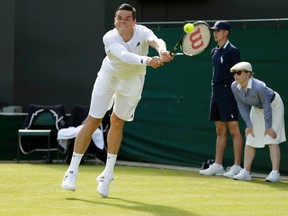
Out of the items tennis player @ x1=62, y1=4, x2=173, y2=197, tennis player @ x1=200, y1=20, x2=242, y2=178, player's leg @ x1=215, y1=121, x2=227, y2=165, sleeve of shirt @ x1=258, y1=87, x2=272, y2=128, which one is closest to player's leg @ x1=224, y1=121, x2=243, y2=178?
tennis player @ x1=200, y1=20, x2=242, y2=178

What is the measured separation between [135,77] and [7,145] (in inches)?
250

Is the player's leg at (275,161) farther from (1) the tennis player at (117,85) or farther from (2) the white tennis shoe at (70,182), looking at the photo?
(2) the white tennis shoe at (70,182)

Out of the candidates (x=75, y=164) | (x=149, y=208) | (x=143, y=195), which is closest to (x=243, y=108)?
(x=143, y=195)

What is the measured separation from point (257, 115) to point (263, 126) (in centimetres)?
17

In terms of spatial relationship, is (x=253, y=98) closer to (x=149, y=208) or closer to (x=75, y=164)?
(x=75, y=164)

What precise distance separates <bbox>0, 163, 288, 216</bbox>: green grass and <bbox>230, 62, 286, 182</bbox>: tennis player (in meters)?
0.30

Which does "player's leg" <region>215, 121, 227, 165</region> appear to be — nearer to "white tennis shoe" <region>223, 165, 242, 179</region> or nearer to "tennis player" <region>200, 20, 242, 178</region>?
"tennis player" <region>200, 20, 242, 178</region>

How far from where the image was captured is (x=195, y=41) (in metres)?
9.02

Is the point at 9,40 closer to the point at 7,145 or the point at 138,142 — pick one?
the point at 7,145

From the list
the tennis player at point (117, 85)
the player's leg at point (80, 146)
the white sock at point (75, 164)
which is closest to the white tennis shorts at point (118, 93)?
the tennis player at point (117, 85)

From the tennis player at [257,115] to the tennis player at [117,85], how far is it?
271 centimetres

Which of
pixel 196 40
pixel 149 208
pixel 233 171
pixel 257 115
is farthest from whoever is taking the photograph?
pixel 233 171

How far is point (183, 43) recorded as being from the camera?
877cm

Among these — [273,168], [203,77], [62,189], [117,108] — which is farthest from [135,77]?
[203,77]
